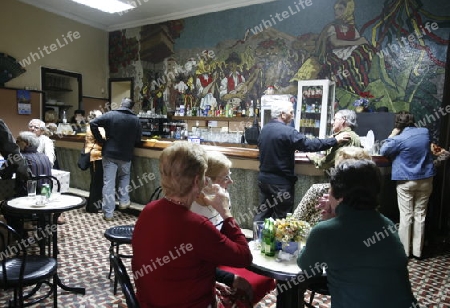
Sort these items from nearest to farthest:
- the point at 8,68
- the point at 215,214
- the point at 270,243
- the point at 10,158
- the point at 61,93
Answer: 1. the point at 270,243
2. the point at 215,214
3. the point at 10,158
4. the point at 8,68
5. the point at 61,93

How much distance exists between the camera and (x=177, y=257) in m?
1.39

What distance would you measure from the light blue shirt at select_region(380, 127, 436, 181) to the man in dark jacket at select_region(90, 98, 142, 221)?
11.5ft

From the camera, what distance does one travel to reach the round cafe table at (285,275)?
1.66 metres

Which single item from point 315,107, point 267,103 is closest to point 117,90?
point 267,103

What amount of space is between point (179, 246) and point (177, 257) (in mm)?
47

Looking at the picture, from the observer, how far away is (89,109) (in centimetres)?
902

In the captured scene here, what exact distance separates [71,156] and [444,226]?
660cm

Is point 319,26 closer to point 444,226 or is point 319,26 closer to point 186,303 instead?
point 444,226

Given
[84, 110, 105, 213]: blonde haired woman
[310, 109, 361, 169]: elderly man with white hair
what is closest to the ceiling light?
[84, 110, 105, 213]: blonde haired woman

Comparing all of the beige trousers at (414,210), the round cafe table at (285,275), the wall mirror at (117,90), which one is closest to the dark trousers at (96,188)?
the round cafe table at (285,275)

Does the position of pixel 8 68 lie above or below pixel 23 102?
above

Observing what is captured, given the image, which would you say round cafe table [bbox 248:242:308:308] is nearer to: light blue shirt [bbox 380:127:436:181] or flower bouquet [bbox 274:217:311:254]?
flower bouquet [bbox 274:217:311:254]

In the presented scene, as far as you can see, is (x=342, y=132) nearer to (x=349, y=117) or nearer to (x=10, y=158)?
(x=349, y=117)

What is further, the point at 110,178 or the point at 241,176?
the point at 110,178
